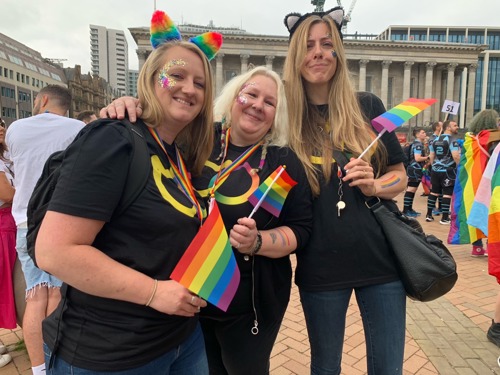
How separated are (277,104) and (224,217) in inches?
28.0

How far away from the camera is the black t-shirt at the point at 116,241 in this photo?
121 cm

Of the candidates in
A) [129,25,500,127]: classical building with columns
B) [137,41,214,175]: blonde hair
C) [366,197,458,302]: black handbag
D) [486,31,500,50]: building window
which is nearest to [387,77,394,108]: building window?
[129,25,500,127]: classical building with columns

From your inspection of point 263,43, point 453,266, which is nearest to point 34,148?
point 453,266

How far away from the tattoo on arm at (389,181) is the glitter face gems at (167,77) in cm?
117

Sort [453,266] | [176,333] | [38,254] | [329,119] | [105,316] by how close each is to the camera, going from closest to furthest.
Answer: [38,254], [105,316], [176,333], [453,266], [329,119]

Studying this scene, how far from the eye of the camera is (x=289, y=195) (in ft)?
6.35

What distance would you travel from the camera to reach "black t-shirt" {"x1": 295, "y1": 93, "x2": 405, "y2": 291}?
6.34 feet

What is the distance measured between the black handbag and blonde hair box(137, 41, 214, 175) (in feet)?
2.93

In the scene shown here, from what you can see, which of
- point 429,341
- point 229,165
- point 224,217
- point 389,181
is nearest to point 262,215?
point 224,217

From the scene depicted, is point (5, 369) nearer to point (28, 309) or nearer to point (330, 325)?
point (28, 309)

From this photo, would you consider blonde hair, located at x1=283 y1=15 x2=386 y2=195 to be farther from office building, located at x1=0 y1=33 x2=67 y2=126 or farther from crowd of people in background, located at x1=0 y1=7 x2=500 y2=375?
office building, located at x1=0 y1=33 x2=67 y2=126

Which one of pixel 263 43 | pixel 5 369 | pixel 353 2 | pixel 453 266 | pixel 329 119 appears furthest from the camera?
pixel 353 2

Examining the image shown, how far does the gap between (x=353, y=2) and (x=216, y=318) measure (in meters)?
92.8

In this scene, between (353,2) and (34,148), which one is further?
(353,2)
